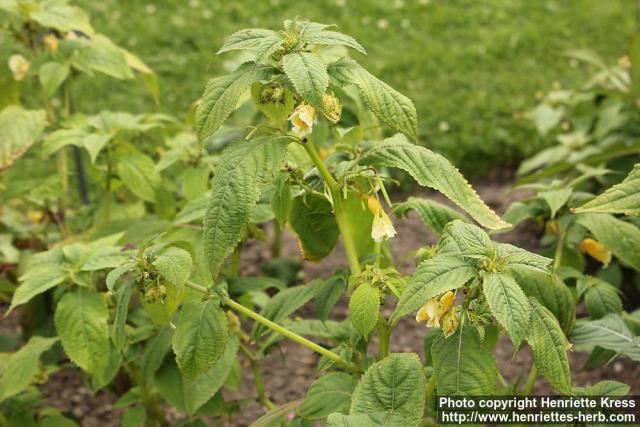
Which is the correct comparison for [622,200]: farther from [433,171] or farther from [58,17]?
[58,17]

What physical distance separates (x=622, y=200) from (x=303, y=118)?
0.57m

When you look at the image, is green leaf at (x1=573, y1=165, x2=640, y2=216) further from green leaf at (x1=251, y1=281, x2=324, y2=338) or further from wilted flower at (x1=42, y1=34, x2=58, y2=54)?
wilted flower at (x1=42, y1=34, x2=58, y2=54)

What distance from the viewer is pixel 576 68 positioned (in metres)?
4.59

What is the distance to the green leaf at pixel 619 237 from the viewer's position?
180 centimetres

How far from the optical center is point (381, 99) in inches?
56.0

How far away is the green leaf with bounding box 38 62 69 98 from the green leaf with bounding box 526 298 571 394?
5.03 feet

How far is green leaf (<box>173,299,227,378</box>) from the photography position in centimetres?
158

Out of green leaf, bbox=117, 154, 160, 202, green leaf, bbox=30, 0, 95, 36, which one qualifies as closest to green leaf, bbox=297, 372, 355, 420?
green leaf, bbox=117, 154, 160, 202

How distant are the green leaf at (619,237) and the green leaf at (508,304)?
1.89 ft

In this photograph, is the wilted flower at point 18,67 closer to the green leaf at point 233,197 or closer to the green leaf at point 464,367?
the green leaf at point 233,197

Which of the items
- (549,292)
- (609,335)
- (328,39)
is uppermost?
(328,39)

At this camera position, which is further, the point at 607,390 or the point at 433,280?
the point at 607,390

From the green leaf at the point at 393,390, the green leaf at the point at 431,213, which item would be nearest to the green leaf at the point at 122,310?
the green leaf at the point at 393,390

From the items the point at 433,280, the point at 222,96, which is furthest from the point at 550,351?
the point at 222,96
